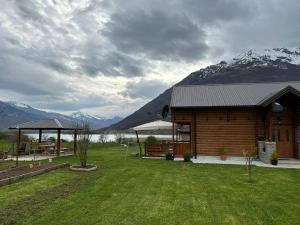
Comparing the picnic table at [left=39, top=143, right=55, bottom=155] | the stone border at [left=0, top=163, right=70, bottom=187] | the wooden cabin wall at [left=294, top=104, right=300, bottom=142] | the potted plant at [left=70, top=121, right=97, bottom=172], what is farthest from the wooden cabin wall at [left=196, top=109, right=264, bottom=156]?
the picnic table at [left=39, top=143, right=55, bottom=155]

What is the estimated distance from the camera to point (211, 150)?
20.6 meters

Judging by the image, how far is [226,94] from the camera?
72.4ft

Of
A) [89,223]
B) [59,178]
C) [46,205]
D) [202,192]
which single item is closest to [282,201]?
[202,192]

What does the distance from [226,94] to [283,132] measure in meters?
4.90

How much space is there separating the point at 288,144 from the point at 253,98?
3882 mm

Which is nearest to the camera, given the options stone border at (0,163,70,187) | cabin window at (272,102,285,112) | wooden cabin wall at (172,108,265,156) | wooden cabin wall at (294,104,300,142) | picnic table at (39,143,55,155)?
stone border at (0,163,70,187)

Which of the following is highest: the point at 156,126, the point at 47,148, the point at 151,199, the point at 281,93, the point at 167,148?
the point at 281,93

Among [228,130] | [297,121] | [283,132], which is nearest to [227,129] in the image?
[228,130]

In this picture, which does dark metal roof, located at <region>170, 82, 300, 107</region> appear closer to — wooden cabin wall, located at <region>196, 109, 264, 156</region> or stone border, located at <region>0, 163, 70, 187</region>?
wooden cabin wall, located at <region>196, 109, 264, 156</region>

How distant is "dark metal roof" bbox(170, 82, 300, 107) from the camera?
66.0 ft

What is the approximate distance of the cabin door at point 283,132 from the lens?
19.3 meters

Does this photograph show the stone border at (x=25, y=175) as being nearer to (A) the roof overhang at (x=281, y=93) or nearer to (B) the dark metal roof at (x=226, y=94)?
(B) the dark metal roof at (x=226, y=94)

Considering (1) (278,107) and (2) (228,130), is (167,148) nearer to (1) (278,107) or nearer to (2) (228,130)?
(2) (228,130)

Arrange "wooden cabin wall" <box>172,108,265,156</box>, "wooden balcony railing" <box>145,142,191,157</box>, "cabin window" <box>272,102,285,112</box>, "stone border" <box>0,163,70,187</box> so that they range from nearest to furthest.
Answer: "stone border" <box>0,163,70,187</box>, "cabin window" <box>272,102,285,112</box>, "wooden balcony railing" <box>145,142,191,157</box>, "wooden cabin wall" <box>172,108,265,156</box>
